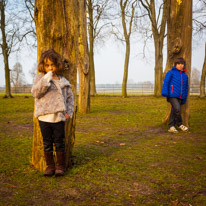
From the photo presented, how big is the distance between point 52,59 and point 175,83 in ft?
14.0

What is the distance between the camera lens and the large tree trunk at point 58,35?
3.84 meters

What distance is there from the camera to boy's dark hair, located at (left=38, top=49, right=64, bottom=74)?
3584 millimetres

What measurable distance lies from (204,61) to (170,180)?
18500 millimetres

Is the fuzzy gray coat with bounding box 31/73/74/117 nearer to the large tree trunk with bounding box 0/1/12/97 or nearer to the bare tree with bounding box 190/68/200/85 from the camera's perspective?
the large tree trunk with bounding box 0/1/12/97

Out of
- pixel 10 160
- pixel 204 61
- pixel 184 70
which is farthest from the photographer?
pixel 204 61

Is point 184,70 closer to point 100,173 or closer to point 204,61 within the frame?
point 100,173

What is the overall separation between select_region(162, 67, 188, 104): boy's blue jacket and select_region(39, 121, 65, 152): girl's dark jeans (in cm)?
405

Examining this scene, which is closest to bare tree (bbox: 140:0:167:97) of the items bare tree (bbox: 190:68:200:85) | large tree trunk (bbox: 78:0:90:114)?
large tree trunk (bbox: 78:0:90:114)

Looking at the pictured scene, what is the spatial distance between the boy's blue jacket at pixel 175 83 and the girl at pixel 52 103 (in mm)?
3856

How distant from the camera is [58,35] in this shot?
386cm

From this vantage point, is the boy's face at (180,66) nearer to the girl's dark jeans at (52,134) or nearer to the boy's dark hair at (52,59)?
the boy's dark hair at (52,59)

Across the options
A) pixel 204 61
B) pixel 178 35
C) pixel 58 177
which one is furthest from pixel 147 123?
pixel 204 61

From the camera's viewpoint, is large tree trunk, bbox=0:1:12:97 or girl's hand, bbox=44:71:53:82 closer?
girl's hand, bbox=44:71:53:82

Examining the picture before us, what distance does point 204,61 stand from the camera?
65.9 feet
